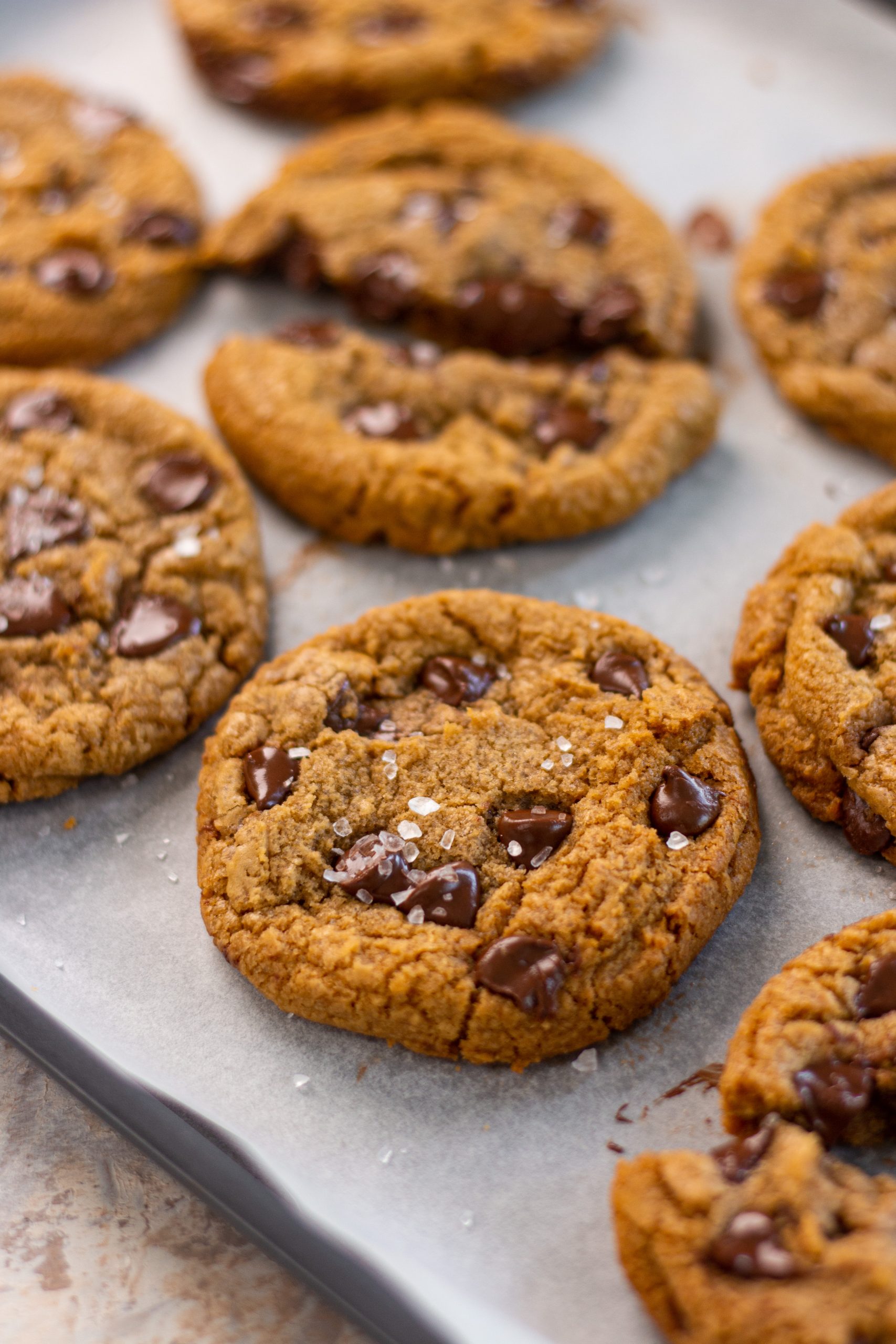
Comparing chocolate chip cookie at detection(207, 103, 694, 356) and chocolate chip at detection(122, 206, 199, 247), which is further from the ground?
chocolate chip cookie at detection(207, 103, 694, 356)

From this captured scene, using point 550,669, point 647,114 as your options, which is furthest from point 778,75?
point 550,669

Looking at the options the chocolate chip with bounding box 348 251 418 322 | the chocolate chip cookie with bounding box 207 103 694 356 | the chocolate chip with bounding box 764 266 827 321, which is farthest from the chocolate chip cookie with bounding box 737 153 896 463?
→ the chocolate chip with bounding box 348 251 418 322

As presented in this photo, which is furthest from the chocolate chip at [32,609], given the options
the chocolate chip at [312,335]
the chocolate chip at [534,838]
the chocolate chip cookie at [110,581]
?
the chocolate chip at [534,838]

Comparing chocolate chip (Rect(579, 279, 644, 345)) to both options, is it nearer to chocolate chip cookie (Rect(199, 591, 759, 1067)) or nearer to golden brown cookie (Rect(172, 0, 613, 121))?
chocolate chip cookie (Rect(199, 591, 759, 1067))

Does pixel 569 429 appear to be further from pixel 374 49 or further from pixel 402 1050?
pixel 374 49

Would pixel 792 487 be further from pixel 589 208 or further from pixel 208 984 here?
pixel 208 984

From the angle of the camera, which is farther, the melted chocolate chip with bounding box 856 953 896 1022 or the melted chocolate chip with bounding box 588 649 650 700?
the melted chocolate chip with bounding box 588 649 650 700

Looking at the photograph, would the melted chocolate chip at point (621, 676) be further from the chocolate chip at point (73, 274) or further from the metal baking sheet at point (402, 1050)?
the chocolate chip at point (73, 274)
